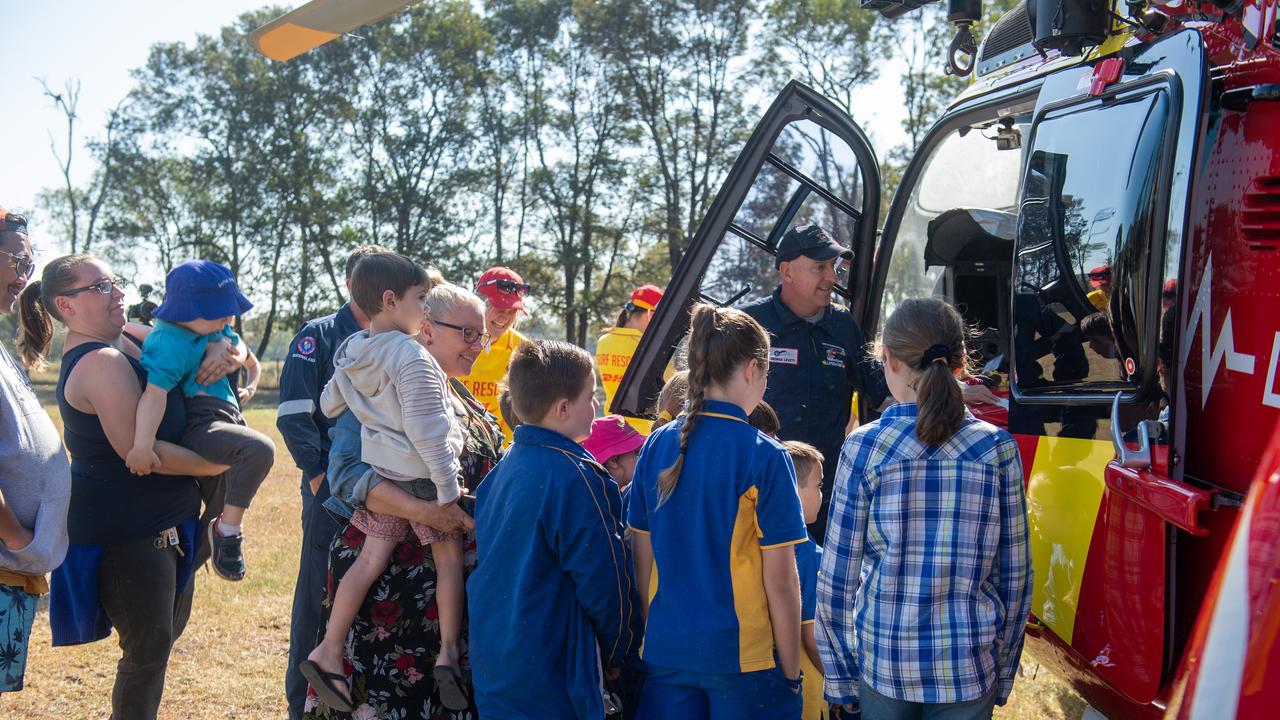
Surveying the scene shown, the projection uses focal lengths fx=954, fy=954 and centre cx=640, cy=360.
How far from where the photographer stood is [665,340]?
3.96 meters

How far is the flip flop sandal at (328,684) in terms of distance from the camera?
2863mm

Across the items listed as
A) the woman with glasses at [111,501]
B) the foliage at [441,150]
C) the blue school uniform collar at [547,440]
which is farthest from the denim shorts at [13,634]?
the foliage at [441,150]

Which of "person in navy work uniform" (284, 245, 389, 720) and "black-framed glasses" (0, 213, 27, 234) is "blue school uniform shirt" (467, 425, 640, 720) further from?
"black-framed glasses" (0, 213, 27, 234)

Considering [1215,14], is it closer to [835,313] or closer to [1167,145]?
[1167,145]

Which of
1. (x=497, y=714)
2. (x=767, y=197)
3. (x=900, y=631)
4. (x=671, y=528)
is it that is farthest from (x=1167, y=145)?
(x=497, y=714)

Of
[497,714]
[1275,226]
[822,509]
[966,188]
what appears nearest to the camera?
[1275,226]

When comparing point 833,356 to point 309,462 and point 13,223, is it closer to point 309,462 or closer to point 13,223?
point 309,462

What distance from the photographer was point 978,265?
4.63 meters

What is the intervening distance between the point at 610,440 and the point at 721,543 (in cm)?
88

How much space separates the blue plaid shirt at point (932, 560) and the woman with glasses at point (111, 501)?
2534mm

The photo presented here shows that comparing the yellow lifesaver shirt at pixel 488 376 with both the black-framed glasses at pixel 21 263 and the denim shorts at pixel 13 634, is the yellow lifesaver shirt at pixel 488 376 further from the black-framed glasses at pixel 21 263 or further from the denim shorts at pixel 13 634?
the denim shorts at pixel 13 634

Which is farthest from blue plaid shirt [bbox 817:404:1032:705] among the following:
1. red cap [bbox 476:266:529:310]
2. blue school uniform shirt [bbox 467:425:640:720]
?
red cap [bbox 476:266:529:310]

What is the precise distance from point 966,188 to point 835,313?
1291mm

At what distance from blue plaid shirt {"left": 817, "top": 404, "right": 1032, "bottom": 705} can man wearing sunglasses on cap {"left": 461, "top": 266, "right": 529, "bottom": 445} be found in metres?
2.04
